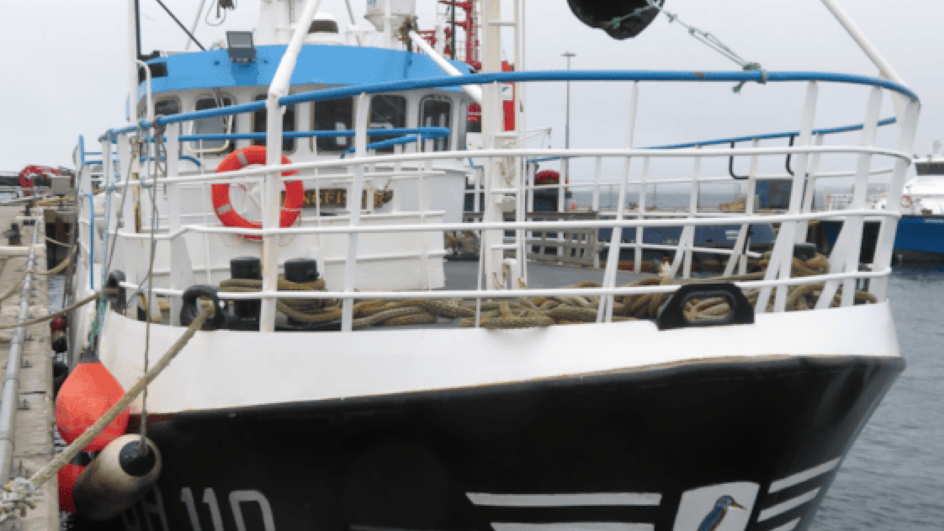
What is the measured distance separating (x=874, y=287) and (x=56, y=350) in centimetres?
888

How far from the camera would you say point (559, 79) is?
3318 millimetres

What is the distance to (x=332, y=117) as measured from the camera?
7.68 metres

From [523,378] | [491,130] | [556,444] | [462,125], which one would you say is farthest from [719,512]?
[462,125]

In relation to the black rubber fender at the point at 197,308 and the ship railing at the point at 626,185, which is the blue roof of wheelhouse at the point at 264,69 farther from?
the black rubber fender at the point at 197,308

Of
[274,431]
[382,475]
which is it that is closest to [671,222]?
[382,475]

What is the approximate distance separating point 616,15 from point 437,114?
4662mm

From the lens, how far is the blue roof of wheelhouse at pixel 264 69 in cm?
786

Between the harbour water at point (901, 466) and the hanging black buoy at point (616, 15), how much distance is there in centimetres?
529

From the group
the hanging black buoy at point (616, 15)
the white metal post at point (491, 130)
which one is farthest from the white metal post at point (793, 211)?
the white metal post at point (491, 130)

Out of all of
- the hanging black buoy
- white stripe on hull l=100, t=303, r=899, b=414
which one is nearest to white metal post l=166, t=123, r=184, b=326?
white stripe on hull l=100, t=303, r=899, b=414

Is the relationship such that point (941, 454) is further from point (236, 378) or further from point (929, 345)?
point (236, 378)

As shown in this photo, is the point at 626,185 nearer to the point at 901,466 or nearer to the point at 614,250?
the point at 614,250

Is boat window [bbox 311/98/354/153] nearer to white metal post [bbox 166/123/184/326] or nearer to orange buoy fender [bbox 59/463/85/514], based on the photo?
white metal post [bbox 166/123/184/326]

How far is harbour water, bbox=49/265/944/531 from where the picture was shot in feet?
25.7
